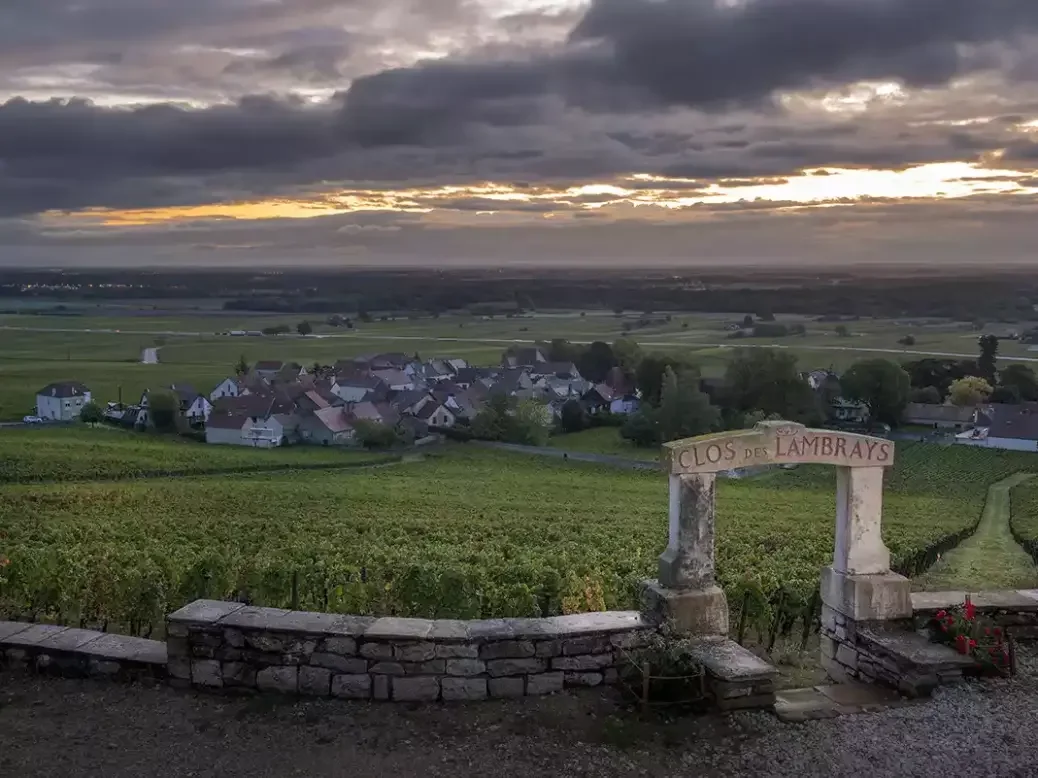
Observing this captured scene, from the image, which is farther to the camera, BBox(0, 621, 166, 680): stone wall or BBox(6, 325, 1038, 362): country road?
BBox(6, 325, 1038, 362): country road

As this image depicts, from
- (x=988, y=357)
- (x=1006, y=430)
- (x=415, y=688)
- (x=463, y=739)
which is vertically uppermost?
(x=415, y=688)

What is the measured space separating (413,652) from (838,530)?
384 cm

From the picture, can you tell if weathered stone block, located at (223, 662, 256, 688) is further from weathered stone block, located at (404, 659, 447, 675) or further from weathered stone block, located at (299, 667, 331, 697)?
weathered stone block, located at (404, 659, 447, 675)

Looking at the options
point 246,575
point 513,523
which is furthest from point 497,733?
point 513,523

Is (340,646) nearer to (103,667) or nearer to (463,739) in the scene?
(463,739)

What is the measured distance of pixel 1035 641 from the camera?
7.54 meters

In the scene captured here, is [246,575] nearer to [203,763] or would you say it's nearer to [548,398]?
[203,763]

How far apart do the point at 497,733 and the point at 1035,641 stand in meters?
4.94

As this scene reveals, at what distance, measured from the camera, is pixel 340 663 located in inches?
238

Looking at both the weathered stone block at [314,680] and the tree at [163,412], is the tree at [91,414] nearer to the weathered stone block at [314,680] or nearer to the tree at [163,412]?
the tree at [163,412]

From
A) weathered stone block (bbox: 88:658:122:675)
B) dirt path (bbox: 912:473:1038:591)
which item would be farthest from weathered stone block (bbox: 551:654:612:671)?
dirt path (bbox: 912:473:1038:591)

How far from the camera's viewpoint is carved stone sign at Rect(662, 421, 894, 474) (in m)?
6.88

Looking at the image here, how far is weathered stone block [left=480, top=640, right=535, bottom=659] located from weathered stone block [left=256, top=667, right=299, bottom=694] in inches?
51.3

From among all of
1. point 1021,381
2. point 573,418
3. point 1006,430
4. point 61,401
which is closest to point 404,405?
point 573,418
